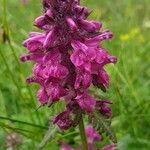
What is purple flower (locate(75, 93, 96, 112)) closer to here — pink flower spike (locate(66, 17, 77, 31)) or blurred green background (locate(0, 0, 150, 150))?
blurred green background (locate(0, 0, 150, 150))

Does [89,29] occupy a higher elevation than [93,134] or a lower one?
higher

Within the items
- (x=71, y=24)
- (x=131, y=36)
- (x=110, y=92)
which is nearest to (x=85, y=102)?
(x=71, y=24)

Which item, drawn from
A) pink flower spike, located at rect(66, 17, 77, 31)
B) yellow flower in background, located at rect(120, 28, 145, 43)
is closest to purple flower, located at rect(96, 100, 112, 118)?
pink flower spike, located at rect(66, 17, 77, 31)

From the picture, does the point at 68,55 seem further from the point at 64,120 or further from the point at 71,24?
the point at 64,120

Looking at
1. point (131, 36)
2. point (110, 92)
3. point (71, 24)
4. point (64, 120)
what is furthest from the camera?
point (131, 36)

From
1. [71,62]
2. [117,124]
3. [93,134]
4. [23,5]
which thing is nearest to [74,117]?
[71,62]

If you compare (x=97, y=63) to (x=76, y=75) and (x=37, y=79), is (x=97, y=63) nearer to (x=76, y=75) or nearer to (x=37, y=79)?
(x=76, y=75)

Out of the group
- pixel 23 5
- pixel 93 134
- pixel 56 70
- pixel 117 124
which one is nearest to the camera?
pixel 56 70
